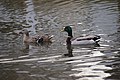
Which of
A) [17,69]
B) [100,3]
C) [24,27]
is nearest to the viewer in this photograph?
[17,69]

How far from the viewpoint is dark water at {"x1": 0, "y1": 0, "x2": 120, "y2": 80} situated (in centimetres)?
1285

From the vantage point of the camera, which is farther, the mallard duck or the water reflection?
the mallard duck

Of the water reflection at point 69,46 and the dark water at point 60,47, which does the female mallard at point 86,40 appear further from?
the dark water at point 60,47

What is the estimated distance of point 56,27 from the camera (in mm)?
20922

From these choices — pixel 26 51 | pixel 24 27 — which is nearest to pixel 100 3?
pixel 24 27

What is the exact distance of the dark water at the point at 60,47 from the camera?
12852 millimetres

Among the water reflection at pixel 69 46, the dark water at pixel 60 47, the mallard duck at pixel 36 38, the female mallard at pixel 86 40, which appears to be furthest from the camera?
the mallard duck at pixel 36 38

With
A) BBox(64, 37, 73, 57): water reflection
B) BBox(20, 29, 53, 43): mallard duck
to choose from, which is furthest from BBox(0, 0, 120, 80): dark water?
BBox(20, 29, 53, 43): mallard duck

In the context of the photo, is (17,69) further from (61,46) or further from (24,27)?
(24,27)

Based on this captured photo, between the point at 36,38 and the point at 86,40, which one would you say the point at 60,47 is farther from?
the point at 36,38

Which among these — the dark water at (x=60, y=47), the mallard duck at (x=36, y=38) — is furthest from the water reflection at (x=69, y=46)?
the mallard duck at (x=36, y=38)

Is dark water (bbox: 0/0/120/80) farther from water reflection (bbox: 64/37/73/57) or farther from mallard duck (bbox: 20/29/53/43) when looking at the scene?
mallard duck (bbox: 20/29/53/43)

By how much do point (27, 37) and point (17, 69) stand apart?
220 inches

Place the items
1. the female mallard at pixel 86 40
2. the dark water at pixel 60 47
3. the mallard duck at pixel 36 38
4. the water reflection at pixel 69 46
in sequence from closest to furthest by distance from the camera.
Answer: the dark water at pixel 60 47 < the water reflection at pixel 69 46 < the female mallard at pixel 86 40 < the mallard duck at pixel 36 38
